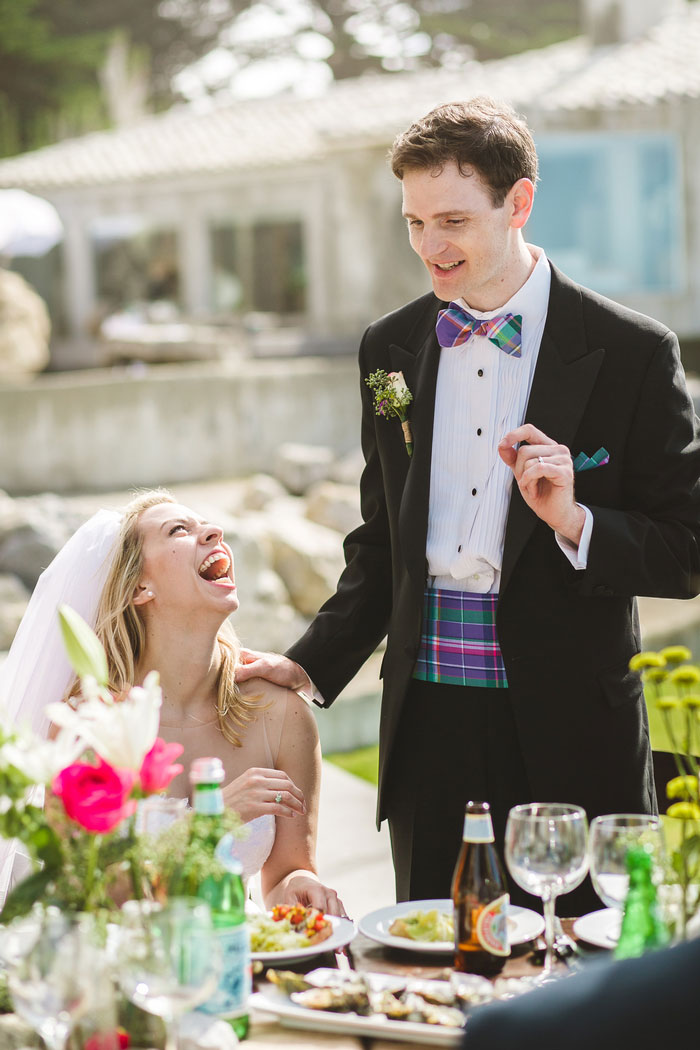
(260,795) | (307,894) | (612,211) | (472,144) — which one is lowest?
(307,894)

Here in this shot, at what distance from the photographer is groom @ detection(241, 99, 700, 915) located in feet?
9.02

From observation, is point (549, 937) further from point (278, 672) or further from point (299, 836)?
point (278, 672)

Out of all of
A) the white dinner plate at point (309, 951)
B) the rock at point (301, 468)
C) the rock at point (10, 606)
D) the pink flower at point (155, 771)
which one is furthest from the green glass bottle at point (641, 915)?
the rock at point (301, 468)

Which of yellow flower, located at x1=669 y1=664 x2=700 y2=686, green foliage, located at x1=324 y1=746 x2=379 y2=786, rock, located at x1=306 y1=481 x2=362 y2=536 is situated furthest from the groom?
rock, located at x1=306 y1=481 x2=362 y2=536

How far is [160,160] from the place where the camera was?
23.5 m

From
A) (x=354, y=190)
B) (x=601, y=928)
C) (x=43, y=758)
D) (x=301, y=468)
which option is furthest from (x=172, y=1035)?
(x=354, y=190)

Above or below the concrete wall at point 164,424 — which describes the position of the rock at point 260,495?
below

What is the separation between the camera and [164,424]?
14.0m

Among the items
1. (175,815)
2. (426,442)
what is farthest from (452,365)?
(175,815)

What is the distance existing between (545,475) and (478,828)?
2.45 ft

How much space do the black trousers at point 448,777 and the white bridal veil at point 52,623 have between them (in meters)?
0.77

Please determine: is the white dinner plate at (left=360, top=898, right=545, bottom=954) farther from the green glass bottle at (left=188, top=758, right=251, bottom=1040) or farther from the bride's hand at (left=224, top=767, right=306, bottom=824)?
the bride's hand at (left=224, top=767, right=306, bottom=824)

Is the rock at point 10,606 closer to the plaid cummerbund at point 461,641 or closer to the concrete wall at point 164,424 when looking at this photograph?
the concrete wall at point 164,424

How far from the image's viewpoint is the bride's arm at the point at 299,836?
2.74 m
